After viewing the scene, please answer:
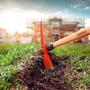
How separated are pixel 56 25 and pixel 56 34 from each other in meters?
0.06

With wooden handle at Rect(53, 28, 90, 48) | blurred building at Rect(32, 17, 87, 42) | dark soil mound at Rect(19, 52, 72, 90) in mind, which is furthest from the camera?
blurred building at Rect(32, 17, 87, 42)

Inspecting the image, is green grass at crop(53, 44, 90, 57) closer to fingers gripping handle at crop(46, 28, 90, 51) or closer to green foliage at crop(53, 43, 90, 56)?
green foliage at crop(53, 43, 90, 56)

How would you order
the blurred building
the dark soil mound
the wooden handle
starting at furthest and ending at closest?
the blurred building → the wooden handle → the dark soil mound

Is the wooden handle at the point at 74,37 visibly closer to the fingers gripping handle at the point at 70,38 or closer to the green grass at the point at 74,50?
the fingers gripping handle at the point at 70,38

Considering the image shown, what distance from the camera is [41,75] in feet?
6.57

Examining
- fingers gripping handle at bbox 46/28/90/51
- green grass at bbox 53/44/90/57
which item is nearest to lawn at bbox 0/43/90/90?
green grass at bbox 53/44/90/57

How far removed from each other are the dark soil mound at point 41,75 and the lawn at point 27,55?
6 centimetres

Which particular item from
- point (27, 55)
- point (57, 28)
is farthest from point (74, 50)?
point (27, 55)

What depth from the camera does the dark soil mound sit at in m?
1.90

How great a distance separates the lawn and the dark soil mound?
56 millimetres

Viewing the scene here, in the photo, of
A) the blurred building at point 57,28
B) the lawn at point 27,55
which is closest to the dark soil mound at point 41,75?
the lawn at point 27,55

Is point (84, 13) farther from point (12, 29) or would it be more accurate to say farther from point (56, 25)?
point (12, 29)

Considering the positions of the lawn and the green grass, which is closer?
the lawn

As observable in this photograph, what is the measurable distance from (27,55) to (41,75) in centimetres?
22
